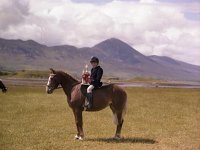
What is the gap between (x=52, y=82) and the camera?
17.1m

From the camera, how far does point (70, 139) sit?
16812mm

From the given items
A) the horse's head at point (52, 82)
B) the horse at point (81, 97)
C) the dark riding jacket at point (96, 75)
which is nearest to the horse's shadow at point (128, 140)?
the horse at point (81, 97)

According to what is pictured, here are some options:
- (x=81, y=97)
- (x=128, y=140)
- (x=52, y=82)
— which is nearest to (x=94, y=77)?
(x=81, y=97)

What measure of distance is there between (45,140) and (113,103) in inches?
132

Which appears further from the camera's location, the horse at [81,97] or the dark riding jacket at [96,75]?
the horse at [81,97]

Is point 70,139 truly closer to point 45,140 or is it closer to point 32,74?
point 45,140

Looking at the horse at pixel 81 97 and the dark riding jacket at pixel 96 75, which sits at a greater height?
the dark riding jacket at pixel 96 75

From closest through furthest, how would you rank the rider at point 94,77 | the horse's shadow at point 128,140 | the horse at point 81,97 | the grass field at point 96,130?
the grass field at point 96,130 → the horse's shadow at point 128,140 → the rider at point 94,77 → the horse at point 81,97

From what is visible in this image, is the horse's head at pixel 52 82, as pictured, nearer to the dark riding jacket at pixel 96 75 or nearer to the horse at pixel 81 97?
the horse at pixel 81 97

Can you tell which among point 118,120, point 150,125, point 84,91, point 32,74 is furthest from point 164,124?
point 32,74

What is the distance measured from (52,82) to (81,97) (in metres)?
1.38

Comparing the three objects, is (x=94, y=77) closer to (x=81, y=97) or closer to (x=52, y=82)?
(x=81, y=97)

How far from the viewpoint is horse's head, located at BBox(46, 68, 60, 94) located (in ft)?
55.7

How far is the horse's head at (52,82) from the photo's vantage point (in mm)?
16984
